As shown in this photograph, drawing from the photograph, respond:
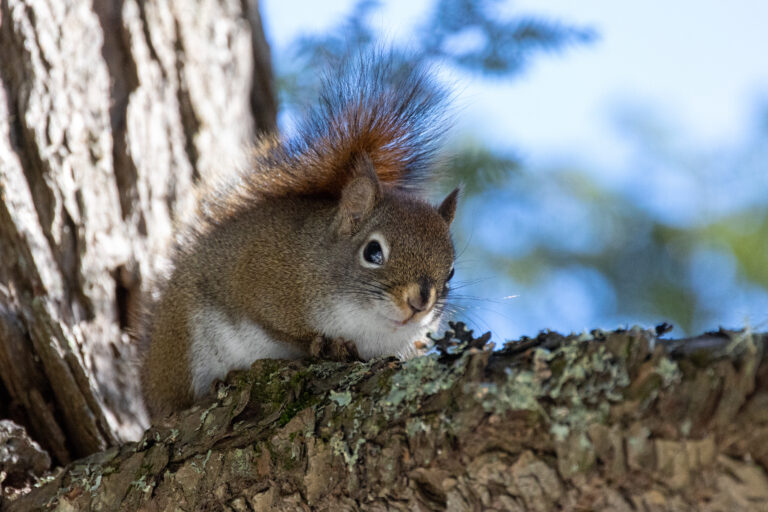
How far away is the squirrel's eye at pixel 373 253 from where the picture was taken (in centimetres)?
257

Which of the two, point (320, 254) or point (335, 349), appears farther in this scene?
point (320, 254)

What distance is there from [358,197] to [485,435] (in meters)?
1.34

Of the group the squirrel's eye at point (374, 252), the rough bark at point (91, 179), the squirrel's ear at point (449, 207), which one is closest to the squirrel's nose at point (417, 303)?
the squirrel's eye at point (374, 252)

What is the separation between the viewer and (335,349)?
2.42 metres

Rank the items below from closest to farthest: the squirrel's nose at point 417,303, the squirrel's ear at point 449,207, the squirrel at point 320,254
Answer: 1. the squirrel's nose at point 417,303
2. the squirrel at point 320,254
3. the squirrel's ear at point 449,207

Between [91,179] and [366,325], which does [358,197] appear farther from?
[91,179]

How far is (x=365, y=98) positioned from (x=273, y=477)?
135cm

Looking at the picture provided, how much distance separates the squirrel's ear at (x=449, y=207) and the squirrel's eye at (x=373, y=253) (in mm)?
352

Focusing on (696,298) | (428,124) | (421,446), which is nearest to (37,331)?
(428,124)

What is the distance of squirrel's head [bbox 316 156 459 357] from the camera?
2.46 meters

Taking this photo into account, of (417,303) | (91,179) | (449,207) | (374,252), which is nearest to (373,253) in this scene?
(374,252)

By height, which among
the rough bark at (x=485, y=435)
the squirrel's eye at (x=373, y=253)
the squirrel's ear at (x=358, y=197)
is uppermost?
the squirrel's ear at (x=358, y=197)

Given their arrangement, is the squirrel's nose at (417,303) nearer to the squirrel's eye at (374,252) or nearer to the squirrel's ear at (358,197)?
the squirrel's eye at (374,252)

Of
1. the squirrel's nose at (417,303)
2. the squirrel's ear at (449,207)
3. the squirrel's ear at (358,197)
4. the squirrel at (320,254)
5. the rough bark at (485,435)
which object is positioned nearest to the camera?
the rough bark at (485,435)
